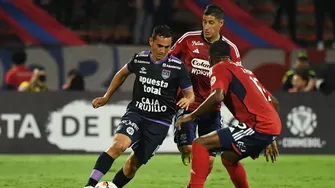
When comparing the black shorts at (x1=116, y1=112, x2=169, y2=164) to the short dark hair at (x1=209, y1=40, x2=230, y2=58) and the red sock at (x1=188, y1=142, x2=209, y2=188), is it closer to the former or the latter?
the red sock at (x1=188, y1=142, x2=209, y2=188)

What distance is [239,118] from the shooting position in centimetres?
950

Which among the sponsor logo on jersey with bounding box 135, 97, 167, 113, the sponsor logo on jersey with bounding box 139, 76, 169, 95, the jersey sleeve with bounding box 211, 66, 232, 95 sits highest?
the jersey sleeve with bounding box 211, 66, 232, 95

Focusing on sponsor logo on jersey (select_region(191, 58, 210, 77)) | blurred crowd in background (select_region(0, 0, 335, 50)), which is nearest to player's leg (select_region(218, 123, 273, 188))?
sponsor logo on jersey (select_region(191, 58, 210, 77))

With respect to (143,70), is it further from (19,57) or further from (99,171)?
(19,57)

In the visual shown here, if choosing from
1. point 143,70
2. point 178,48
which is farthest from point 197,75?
point 143,70

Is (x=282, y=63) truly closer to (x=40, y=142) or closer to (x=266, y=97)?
(x=40, y=142)

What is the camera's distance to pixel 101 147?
17203 millimetres

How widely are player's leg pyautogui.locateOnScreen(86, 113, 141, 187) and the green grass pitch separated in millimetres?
2107

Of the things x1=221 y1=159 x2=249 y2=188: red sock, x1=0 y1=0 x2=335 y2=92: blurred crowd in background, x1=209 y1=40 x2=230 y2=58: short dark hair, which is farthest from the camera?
x1=0 y1=0 x2=335 y2=92: blurred crowd in background

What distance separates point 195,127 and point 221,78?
207cm

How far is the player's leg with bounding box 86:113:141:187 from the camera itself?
9977 mm

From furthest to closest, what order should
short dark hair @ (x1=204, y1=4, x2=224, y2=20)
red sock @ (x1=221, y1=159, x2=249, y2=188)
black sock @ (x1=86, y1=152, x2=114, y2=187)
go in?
1. short dark hair @ (x1=204, y1=4, x2=224, y2=20)
2. black sock @ (x1=86, y1=152, x2=114, y2=187)
3. red sock @ (x1=221, y1=159, x2=249, y2=188)

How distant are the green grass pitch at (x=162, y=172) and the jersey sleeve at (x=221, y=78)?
10.5 ft

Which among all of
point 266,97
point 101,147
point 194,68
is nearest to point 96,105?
point 194,68
